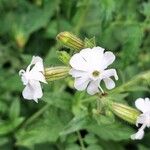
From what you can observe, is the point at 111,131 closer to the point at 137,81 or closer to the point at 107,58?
the point at 137,81

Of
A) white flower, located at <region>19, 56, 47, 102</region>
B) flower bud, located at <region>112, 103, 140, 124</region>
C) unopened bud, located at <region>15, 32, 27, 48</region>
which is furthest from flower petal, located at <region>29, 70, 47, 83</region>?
unopened bud, located at <region>15, 32, 27, 48</region>

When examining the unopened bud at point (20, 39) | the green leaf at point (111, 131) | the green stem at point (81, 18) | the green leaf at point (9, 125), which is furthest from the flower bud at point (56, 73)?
the unopened bud at point (20, 39)

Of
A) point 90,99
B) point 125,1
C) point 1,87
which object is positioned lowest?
point 90,99

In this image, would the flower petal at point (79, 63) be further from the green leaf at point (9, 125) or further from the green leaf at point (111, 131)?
the green leaf at point (9, 125)

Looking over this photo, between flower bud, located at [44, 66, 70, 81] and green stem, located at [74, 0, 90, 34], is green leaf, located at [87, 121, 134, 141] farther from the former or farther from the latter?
green stem, located at [74, 0, 90, 34]

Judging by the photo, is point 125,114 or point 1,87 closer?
point 125,114

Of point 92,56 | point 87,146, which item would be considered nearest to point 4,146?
point 87,146

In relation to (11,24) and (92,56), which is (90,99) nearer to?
(92,56)
